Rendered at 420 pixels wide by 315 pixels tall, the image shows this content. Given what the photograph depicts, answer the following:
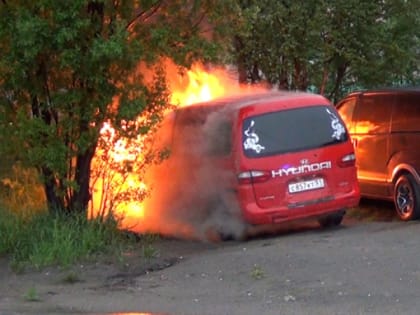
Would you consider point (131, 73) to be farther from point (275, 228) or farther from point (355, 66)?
point (355, 66)

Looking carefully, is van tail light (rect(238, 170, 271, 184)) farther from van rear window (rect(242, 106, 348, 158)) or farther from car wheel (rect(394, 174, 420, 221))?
car wheel (rect(394, 174, 420, 221))

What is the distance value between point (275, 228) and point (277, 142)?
1233 mm

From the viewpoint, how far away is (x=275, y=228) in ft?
37.4

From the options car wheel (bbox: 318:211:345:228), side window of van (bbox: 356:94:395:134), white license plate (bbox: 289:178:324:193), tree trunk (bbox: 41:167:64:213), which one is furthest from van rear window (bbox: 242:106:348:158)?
tree trunk (bbox: 41:167:64:213)

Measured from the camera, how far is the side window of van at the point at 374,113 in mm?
12742

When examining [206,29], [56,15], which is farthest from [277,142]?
[56,15]

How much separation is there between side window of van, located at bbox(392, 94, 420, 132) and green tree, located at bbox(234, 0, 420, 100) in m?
4.15

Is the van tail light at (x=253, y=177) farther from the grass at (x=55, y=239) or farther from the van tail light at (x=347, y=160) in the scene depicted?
the grass at (x=55, y=239)

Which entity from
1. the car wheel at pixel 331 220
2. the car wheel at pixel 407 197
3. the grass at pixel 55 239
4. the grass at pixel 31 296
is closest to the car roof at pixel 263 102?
the car wheel at pixel 331 220

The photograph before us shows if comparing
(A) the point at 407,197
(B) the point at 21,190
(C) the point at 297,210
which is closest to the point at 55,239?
(B) the point at 21,190

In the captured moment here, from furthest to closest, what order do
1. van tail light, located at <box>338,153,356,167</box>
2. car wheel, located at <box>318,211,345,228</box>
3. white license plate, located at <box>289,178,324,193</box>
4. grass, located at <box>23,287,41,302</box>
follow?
1. car wheel, located at <box>318,211,345,228</box>
2. van tail light, located at <box>338,153,356,167</box>
3. white license plate, located at <box>289,178,324,193</box>
4. grass, located at <box>23,287,41,302</box>

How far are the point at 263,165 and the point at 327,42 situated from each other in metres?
6.66

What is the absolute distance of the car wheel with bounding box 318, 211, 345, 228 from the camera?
11.4 meters

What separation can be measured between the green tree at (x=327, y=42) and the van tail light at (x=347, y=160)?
5311mm
